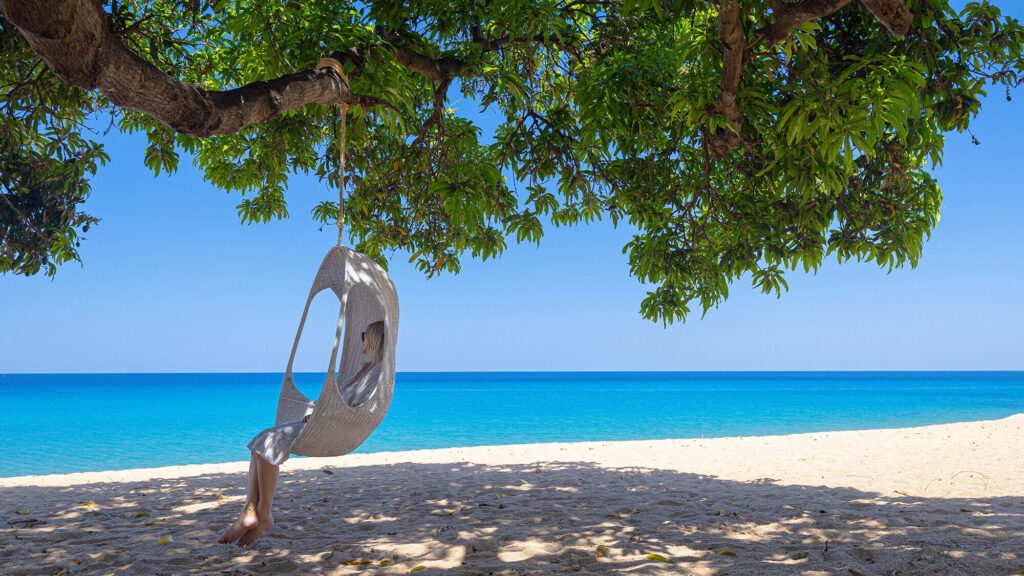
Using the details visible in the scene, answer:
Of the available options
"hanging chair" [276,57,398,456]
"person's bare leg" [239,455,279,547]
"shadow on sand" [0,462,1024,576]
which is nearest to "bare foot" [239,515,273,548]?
"person's bare leg" [239,455,279,547]

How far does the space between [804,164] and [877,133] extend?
0.61 m

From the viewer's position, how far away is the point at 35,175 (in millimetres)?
4180

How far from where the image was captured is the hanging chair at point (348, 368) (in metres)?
2.62

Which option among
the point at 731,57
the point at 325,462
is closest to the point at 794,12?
the point at 731,57

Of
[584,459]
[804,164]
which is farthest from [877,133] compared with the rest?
[584,459]

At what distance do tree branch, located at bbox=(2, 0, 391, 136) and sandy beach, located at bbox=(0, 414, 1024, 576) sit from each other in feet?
6.78

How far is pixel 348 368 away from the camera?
3.64 m

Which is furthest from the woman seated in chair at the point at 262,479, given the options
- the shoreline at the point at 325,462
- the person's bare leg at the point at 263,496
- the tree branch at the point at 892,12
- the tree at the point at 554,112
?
the shoreline at the point at 325,462

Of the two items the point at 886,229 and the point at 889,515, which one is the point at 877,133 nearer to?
the point at 886,229

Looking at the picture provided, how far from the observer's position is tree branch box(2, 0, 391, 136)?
1.84 meters

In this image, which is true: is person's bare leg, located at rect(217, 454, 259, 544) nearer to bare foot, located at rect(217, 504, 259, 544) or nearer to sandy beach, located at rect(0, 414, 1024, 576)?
bare foot, located at rect(217, 504, 259, 544)

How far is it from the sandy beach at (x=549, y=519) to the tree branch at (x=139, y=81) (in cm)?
207

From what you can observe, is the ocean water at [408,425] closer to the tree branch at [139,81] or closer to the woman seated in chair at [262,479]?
the woman seated in chair at [262,479]

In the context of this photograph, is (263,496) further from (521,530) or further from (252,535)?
(521,530)
